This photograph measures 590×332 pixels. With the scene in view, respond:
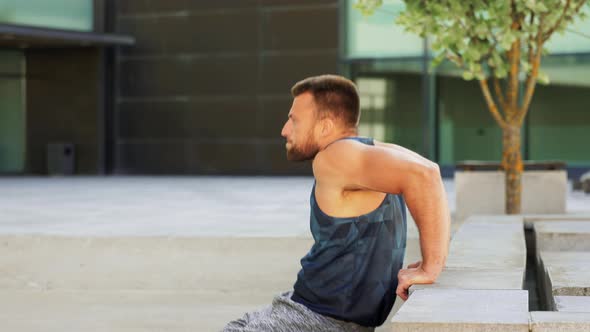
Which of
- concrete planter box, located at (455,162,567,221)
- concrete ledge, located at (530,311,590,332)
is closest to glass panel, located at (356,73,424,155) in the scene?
concrete planter box, located at (455,162,567,221)

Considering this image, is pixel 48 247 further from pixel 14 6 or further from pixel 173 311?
pixel 14 6

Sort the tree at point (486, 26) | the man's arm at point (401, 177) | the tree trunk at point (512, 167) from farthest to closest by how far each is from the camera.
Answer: the tree trunk at point (512, 167) < the tree at point (486, 26) < the man's arm at point (401, 177)

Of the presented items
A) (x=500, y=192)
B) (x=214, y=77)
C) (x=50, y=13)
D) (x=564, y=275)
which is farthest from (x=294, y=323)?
(x=50, y=13)

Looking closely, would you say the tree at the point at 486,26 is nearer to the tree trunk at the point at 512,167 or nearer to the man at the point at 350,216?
the tree trunk at the point at 512,167

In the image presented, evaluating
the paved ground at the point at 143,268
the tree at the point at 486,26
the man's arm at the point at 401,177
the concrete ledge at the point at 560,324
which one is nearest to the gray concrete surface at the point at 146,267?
the paved ground at the point at 143,268

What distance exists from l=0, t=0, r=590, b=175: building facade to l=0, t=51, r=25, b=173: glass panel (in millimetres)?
26

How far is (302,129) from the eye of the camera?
3.77 m

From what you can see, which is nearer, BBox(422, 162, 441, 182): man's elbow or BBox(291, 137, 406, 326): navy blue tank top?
BBox(422, 162, 441, 182): man's elbow

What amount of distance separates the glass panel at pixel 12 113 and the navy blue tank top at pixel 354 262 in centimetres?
2371

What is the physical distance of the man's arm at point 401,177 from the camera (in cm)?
358

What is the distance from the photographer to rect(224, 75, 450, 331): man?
3.62 m

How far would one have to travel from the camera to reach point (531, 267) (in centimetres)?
809

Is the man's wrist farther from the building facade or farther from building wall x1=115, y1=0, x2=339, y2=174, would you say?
building wall x1=115, y1=0, x2=339, y2=174

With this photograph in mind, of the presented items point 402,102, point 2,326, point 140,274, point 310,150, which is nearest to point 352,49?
point 402,102
